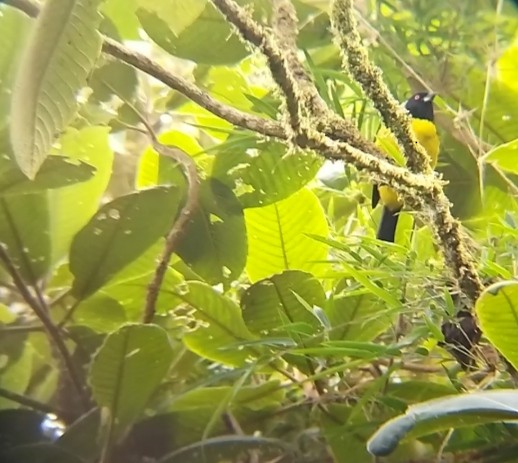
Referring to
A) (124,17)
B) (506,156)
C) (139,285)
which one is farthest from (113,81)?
(506,156)

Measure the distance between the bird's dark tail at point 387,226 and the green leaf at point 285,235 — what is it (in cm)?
4

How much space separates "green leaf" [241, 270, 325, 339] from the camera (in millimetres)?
520

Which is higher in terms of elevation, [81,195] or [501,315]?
[81,195]

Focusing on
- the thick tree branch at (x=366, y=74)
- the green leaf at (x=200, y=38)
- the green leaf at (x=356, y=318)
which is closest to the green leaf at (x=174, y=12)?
the green leaf at (x=200, y=38)

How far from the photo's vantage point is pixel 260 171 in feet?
1.73

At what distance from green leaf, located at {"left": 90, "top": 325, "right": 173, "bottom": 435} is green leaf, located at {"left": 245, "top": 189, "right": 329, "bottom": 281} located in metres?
0.09

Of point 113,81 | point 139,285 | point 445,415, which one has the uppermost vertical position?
point 113,81

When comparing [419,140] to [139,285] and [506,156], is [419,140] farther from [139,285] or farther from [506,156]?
[139,285]

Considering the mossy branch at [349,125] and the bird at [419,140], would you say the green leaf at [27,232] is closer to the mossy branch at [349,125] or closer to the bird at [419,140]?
the mossy branch at [349,125]

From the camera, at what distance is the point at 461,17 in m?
0.50

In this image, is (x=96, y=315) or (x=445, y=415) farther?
(x=96, y=315)

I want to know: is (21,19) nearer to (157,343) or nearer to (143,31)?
(143,31)

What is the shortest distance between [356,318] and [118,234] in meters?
0.18

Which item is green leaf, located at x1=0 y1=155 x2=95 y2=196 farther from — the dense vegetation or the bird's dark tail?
the bird's dark tail
